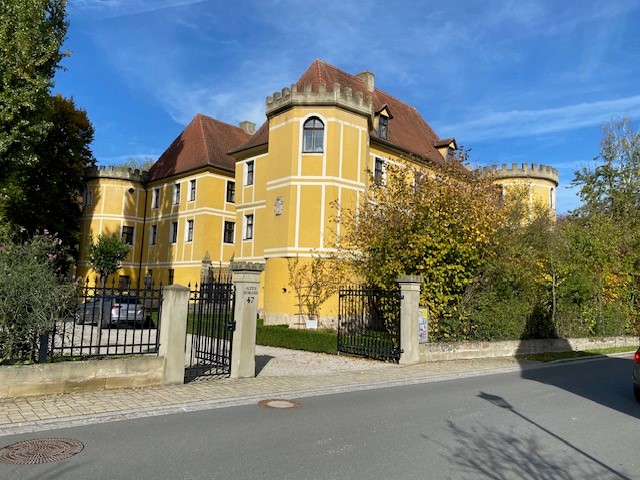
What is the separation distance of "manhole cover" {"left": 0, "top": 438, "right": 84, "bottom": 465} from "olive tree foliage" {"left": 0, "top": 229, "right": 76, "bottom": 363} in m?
2.59

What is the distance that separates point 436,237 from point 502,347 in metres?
4.59

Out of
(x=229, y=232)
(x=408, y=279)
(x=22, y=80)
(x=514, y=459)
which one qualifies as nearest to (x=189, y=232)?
(x=229, y=232)

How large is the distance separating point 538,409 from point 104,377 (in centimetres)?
742

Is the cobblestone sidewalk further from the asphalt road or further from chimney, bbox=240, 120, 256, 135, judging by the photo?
chimney, bbox=240, 120, 256, 135

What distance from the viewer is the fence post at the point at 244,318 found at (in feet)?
35.8

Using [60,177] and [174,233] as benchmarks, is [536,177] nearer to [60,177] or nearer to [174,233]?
[174,233]

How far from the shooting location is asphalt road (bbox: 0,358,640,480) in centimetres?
521

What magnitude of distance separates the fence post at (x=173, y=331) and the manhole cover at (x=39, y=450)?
354 cm

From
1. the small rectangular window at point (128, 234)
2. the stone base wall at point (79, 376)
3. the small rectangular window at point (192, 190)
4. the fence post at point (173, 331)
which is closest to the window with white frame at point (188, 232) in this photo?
the small rectangular window at point (192, 190)

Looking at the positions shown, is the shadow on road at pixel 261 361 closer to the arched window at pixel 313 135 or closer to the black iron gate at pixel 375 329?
the black iron gate at pixel 375 329

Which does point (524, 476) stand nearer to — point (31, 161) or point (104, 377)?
point (104, 377)

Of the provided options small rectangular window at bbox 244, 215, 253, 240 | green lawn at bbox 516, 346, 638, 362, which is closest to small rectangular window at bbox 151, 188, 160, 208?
small rectangular window at bbox 244, 215, 253, 240

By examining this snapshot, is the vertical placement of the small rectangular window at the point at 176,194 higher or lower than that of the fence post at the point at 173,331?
higher

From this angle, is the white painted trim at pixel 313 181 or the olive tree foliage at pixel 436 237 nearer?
the olive tree foliage at pixel 436 237
